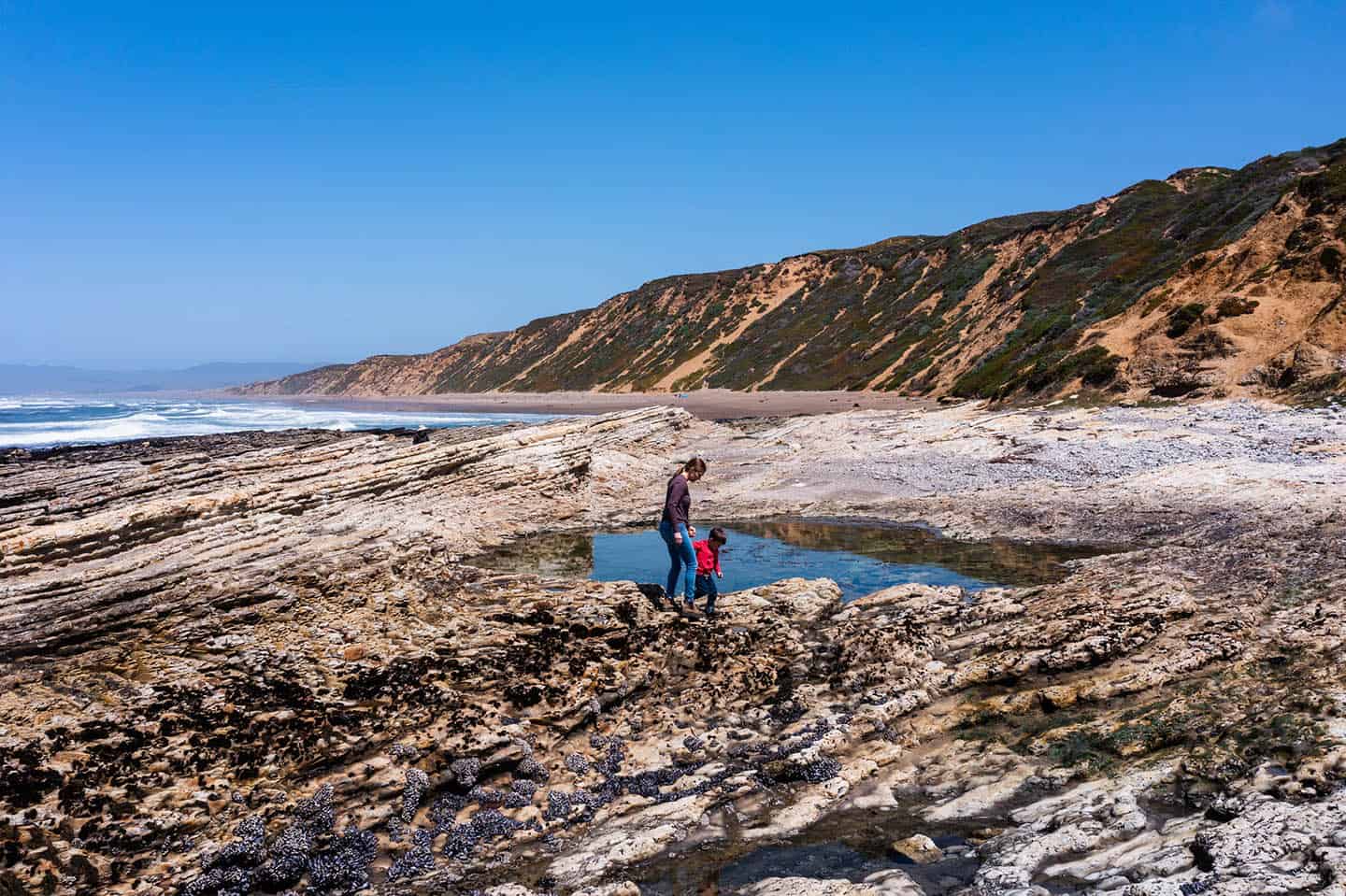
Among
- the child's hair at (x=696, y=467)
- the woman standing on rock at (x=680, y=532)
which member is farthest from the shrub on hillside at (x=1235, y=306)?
the woman standing on rock at (x=680, y=532)

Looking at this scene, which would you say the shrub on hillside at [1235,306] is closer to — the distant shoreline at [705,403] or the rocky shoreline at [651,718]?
the distant shoreline at [705,403]

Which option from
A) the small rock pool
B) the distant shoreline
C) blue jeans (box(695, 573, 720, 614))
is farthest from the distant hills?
blue jeans (box(695, 573, 720, 614))

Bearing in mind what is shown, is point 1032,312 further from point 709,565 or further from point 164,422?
point 164,422

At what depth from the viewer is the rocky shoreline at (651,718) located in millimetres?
6359

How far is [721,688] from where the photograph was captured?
9734 millimetres

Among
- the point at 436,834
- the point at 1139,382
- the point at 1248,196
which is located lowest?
the point at 436,834

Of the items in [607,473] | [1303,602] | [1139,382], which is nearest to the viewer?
[1303,602]

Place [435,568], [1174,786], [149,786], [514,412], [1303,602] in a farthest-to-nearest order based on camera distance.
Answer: [514,412], [435,568], [1303,602], [149,786], [1174,786]

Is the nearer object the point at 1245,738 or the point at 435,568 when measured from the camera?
the point at 1245,738

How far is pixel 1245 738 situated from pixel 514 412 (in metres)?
65.3

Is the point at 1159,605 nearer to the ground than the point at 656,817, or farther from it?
farther from it

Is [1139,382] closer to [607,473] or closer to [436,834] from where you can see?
[607,473]

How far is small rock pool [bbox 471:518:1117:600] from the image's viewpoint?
13977 mm

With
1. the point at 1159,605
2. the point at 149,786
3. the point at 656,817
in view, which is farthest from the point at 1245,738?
the point at 149,786
